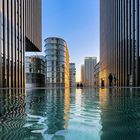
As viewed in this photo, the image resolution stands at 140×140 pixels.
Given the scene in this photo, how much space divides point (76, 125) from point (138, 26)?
131ft

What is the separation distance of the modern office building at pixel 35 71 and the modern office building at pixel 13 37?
60.8 feet

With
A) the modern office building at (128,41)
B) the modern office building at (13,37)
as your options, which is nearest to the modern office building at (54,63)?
the modern office building at (128,41)

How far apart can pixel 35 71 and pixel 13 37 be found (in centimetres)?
3355

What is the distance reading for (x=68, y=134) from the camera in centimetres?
371

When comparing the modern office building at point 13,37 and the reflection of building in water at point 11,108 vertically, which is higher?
the modern office building at point 13,37

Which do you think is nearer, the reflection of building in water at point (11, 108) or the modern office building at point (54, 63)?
the reflection of building in water at point (11, 108)

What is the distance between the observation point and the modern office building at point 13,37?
3312cm

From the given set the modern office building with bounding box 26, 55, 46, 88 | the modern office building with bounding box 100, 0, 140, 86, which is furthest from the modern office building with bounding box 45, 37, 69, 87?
the modern office building with bounding box 100, 0, 140, 86

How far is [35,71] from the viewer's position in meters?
71.8

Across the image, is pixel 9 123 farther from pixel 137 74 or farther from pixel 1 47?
pixel 137 74

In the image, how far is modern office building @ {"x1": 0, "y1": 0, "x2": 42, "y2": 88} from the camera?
33122 mm

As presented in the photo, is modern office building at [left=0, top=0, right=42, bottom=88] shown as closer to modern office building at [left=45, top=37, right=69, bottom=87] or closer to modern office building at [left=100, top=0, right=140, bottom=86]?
modern office building at [left=100, top=0, right=140, bottom=86]

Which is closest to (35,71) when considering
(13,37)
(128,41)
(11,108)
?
(128,41)

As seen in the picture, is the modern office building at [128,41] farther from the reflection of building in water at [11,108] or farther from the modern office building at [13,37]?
the reflection of building in water at [11,108]
